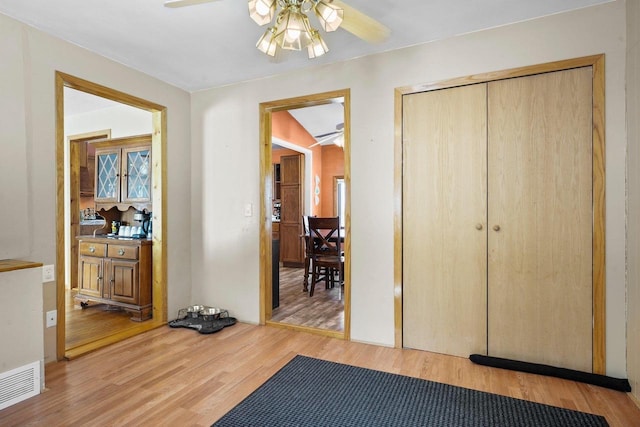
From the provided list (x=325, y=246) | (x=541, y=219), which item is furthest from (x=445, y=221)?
(x=325, y=246)

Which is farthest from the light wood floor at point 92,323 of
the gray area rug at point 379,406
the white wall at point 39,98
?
the gray area rug at point 379,406

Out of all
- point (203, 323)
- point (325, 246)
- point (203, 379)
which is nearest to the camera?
point (203, 379)

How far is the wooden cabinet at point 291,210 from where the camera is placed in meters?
6.77

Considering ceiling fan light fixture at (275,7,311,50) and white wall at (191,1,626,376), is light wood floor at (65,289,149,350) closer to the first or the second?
white wall at (191,1,626,376)

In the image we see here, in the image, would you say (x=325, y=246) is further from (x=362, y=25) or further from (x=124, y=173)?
(x=362, y=25)

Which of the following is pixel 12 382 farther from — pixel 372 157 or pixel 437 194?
→ pixel 437 194

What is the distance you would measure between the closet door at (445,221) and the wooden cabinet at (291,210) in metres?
4.16

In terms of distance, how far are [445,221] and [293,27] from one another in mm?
1740

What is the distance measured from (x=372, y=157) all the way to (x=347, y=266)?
925 mm

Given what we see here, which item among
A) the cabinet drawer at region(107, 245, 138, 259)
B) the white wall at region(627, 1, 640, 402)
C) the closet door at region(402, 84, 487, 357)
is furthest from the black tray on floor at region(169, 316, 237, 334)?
the white wall at region(627, 1, 640, 402)

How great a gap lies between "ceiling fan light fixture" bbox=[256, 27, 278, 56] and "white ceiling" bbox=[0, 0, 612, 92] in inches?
12.1

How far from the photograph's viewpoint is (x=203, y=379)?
2.25 m

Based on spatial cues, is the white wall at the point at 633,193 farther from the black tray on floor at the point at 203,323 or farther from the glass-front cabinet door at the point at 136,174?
the glass-front cabinet door at the point at 136,174

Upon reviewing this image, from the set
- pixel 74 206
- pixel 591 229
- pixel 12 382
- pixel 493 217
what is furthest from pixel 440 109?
pixel 74 206
